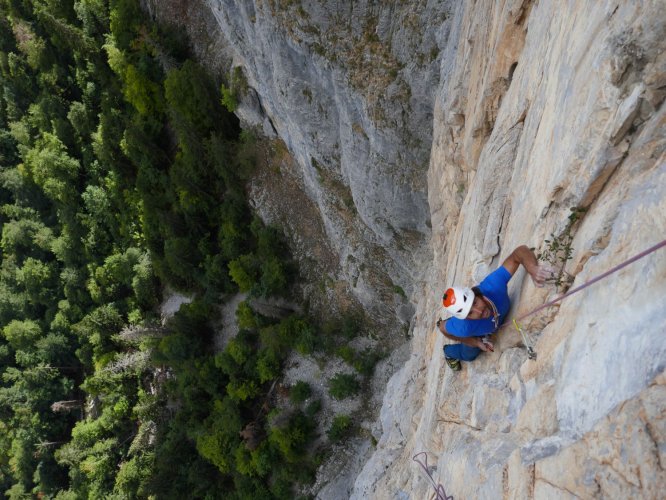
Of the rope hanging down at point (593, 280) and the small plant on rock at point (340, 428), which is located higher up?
the small plant on rock at point (340, 428)

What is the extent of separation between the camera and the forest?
21.2 meters

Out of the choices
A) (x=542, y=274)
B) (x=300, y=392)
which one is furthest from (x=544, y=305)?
(x=300, y=392)

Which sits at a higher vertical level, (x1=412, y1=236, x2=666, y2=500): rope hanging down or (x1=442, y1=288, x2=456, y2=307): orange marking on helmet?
(x1=442, y1=288, x2=456, y2=307): orange marking on helmet

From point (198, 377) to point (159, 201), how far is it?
30.3ft

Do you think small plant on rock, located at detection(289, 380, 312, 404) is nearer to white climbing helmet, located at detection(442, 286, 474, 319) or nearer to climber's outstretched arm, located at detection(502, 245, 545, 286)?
white climbing helmet, located at detection(442, 286, 474, 319)

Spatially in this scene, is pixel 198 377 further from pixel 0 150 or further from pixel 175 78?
pixel 0 150

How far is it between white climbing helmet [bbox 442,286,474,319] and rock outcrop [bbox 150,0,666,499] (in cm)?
77

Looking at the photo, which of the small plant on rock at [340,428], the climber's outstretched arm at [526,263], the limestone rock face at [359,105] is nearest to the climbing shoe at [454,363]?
the climber's outstretched arm at [526,263]

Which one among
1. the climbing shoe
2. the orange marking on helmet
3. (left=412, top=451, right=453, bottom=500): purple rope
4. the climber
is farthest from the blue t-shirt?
(left=412, top=451, right=453, bottom=500): purple rope

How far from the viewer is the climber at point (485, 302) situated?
587cm

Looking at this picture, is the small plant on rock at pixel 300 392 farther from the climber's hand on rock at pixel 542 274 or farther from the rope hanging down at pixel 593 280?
the climber's hand on rock at pixel 542 274

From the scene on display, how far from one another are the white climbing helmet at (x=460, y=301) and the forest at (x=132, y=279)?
14175 mm

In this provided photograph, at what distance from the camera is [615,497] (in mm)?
3654

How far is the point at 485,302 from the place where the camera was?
626 centimetres
